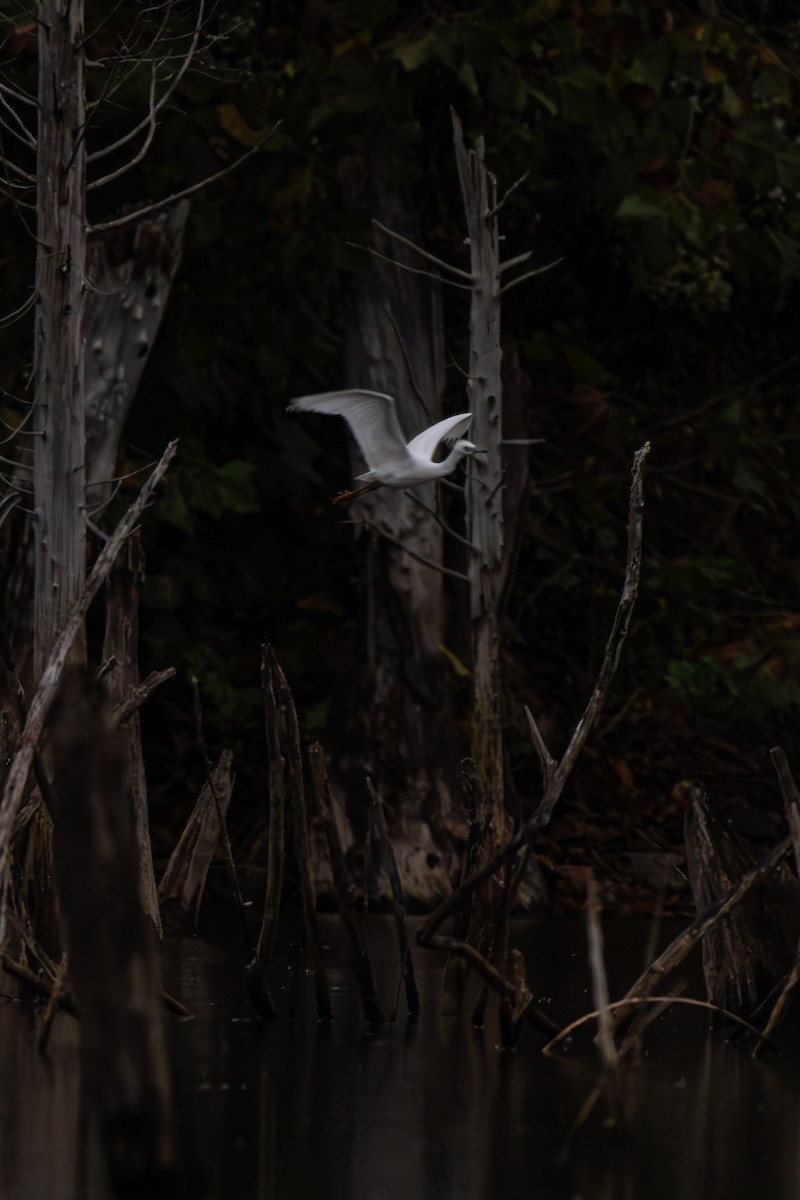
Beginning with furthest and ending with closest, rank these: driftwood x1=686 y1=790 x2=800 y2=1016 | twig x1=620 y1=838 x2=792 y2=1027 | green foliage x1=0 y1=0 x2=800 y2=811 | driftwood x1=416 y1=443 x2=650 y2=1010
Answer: green foliage x1=0 y1=0 x2=800 y2=811
driftwood x1=686 y1=790 x2=800 y2=1016
twig x1=620 y1=838 x2=792 y2=1027
driftwood x1=416 y1=443 x2=650 y2=1010

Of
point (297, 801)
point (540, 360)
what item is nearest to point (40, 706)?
point (297, 801)

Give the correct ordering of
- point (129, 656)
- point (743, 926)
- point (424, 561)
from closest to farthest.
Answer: point (743, 926)
point (424, 561)
point (129, 656)

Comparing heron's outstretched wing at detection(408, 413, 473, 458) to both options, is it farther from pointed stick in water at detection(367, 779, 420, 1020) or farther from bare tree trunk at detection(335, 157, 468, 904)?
bare tree trunk at detection(335, 157, 468, 904)

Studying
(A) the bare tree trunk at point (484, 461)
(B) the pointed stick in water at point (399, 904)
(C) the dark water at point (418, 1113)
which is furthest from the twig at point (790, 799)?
(A) the bare tree trunk at point (484, 461)

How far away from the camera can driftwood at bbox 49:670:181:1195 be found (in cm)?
521

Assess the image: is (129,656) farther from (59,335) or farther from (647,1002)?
(647,1002)

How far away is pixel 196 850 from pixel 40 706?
3.24 m

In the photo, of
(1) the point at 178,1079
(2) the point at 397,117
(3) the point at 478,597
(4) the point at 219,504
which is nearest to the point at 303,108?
(2) the point at 397,117

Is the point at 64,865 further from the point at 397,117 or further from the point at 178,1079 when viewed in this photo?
the point at 397,117

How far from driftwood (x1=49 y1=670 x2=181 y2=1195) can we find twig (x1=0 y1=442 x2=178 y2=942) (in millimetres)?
2316

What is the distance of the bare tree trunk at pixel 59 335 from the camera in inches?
382

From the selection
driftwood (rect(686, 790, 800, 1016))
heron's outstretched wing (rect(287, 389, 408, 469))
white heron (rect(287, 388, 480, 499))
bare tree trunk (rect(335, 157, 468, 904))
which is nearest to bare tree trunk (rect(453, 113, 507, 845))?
white heron (rect(287, 388, 480, 499))

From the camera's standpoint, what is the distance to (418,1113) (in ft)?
25.8

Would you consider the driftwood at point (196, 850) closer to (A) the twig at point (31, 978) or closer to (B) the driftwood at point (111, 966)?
(A) the twig at point (31, 978)
